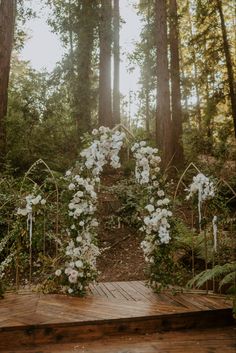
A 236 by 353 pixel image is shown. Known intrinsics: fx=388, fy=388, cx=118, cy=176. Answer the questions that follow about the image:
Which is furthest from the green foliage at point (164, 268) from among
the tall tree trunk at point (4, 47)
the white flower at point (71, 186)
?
the tall tree trunk at point (4, 47)

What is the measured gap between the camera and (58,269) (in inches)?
192

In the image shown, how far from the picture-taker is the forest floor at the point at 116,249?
7.51m

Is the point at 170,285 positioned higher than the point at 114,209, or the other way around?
the point at 114,209

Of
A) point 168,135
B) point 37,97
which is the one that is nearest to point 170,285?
point 168,135

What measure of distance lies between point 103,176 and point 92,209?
25.1ft

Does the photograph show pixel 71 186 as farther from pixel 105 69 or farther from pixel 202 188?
pixel 105 69

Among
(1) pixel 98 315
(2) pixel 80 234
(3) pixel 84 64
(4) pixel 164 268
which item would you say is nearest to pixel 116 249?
(4) pixel 164 268

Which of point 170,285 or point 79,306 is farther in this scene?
point 170,285

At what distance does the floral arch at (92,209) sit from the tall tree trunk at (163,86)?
623 centimetres

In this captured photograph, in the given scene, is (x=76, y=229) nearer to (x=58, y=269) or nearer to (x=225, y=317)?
(x=58, y=269)

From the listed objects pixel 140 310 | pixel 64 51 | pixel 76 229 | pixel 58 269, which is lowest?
pixel 140 310

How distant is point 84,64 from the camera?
15.0 m

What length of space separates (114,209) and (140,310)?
551cm

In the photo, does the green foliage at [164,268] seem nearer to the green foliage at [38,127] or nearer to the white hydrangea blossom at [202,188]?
the white hydrangea blossom at [202,188]
